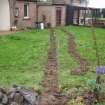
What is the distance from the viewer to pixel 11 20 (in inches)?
1432

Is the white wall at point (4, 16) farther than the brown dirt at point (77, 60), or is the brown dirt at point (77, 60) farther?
the white wall at point (4, 16)

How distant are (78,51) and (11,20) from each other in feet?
49.6

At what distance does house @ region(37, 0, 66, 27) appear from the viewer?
45075 millimetres

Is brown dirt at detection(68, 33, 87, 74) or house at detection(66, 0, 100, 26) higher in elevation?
house at detection(66, 0, 100, 26)

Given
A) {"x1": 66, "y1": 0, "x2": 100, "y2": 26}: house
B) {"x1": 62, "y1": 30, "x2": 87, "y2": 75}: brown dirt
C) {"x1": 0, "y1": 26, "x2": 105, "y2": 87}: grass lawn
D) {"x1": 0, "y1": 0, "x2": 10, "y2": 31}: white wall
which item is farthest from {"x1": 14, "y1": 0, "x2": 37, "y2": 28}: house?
{"x1": 62, "y1": 30, "x2": 87, "y2": 75}: brown dirt

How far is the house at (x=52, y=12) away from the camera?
45.1 meters

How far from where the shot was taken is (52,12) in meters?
46.1

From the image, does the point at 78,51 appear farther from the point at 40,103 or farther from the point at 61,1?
the point at 61,1

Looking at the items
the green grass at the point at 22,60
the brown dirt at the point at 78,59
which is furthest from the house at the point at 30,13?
the brown dirt at the point at 78,59

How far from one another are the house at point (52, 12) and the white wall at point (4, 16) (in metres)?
8.20

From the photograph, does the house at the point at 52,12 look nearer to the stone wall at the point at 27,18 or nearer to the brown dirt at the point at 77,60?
the stone wall at the point at 27,18

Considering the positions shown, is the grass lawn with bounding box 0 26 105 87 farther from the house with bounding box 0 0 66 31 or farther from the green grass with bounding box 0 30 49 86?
the house with bounding box 0 0 66 31

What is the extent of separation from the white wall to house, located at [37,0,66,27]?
820 cm

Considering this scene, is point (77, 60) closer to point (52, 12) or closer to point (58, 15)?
point (52, 12)
